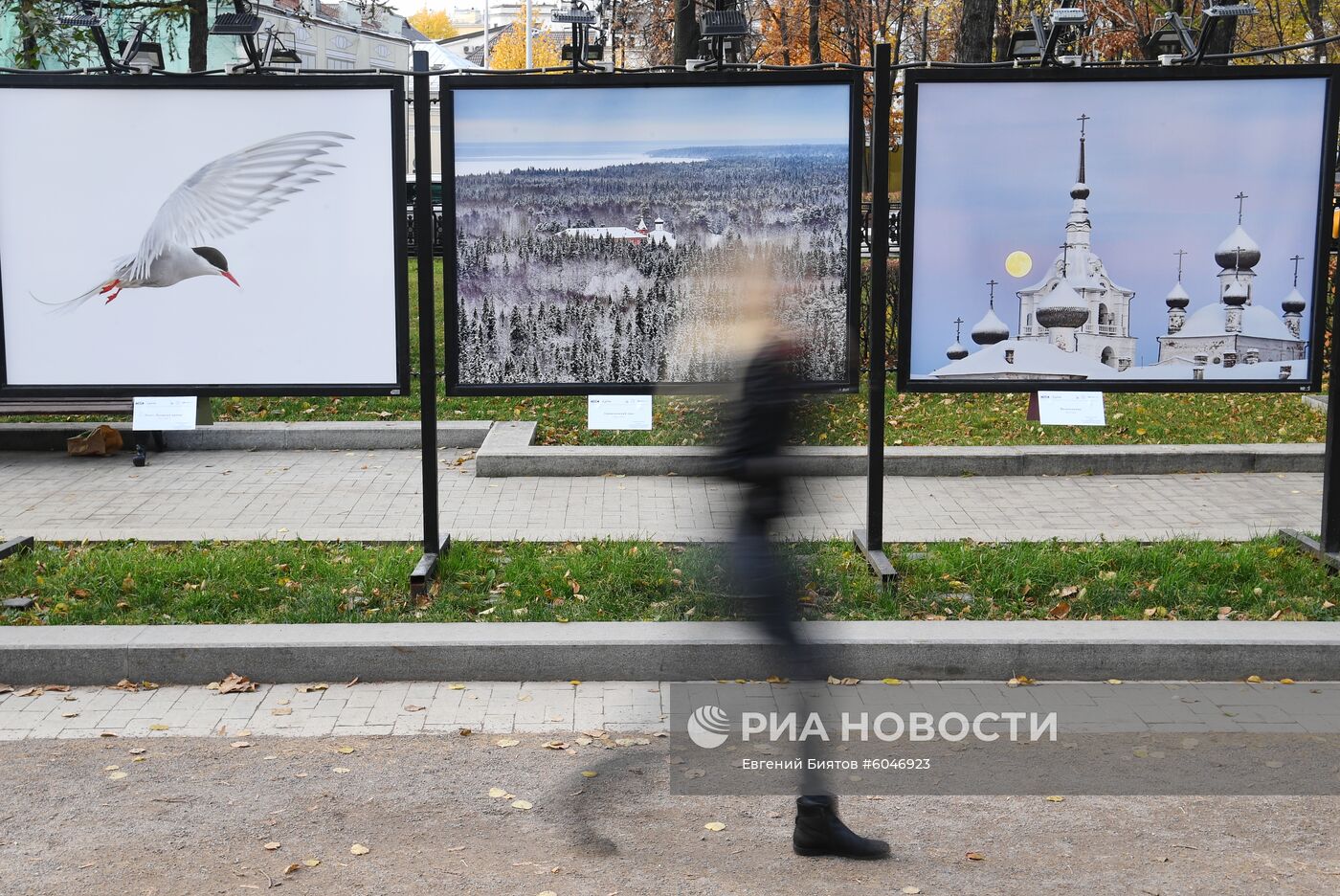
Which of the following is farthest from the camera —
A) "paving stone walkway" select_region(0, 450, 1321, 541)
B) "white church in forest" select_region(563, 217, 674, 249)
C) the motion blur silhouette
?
"paving stone walkway" select_region(0, 450, 1321, 541)

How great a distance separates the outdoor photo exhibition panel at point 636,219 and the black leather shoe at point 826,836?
3.07 metres

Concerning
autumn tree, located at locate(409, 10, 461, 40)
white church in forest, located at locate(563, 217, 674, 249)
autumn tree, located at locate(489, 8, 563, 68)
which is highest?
autumn tree, located at locate(409, 10, 461, 40)

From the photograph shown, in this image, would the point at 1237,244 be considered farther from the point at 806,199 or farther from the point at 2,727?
the point at 2,727

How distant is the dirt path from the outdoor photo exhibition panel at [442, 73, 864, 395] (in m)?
2.64

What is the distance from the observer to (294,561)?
7.28 metres

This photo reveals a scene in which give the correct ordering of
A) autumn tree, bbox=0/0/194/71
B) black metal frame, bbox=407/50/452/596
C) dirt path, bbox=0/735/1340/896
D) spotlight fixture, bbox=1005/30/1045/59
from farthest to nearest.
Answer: autumn tree, bbox=0/0/194/71
spotlight fixture, bbox=1005/30/1045/59
black metal frame, bbox=407/50/452/596
dirt path, bbox=0/735/1340/896

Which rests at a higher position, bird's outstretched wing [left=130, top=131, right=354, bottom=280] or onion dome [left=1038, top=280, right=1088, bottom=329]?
bird's outstretched wing [left=130, top=131, right=354, bottom=280]

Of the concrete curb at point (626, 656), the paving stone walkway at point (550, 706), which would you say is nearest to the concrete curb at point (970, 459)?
the concrete curb at point (626, 656)

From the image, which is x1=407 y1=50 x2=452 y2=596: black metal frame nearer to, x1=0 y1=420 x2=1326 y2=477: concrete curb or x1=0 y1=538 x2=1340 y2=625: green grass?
x1=0 y1=538 x2=1340 y2=625: green grass

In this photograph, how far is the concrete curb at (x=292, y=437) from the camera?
1111 cm

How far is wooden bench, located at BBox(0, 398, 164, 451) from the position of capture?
9875 millimetres

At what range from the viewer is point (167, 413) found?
719 cm

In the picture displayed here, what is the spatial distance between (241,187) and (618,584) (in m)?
2.96

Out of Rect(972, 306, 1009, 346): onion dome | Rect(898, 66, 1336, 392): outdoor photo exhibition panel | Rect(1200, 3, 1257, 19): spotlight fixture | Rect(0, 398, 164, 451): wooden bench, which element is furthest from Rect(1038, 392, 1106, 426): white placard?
Rect(0, 398, 164, 451): wooden bench
